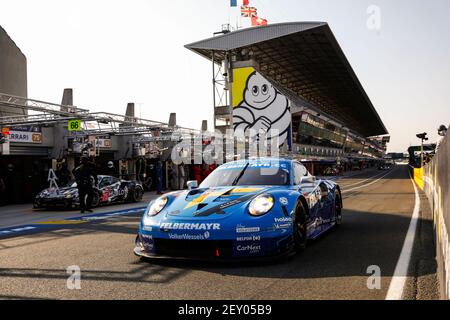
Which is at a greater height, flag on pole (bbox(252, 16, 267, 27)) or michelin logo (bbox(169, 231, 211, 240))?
flag on pole (bbox(252, 16, 267, 27))

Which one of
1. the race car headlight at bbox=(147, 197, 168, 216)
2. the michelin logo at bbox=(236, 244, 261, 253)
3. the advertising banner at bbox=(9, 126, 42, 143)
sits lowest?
the michelin logo at bbox=(236, 244, 261, 253)

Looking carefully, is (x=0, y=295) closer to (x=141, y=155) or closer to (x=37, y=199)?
(x=37, y=199)

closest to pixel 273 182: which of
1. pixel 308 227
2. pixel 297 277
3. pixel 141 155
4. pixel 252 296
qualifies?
pixel 308 227

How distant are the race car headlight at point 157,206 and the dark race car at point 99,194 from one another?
964 cm

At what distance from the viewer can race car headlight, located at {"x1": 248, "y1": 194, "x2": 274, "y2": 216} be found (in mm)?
5227

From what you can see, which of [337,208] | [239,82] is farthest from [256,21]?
[337,208]

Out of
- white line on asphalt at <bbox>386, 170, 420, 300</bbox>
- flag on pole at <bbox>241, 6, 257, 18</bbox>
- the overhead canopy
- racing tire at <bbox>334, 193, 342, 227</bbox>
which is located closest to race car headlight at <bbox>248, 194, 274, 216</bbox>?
white line on asphalt at <bbox>386, 170, 420, 300</bbox>

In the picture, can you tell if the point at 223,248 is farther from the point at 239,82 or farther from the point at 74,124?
the point at 239,82

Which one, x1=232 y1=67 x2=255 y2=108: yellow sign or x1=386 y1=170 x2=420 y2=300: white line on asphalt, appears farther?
x1=232 y1=67 x2=255 y2=108: yellow sign

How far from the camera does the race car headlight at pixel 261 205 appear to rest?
17.1 feet

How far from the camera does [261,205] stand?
534 cm

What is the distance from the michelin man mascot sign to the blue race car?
4719cm

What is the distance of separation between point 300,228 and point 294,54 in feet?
171

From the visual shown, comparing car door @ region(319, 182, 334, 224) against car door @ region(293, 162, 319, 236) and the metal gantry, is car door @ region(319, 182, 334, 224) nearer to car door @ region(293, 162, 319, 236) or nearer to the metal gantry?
car door @ region(293, 162, 319, 236)
